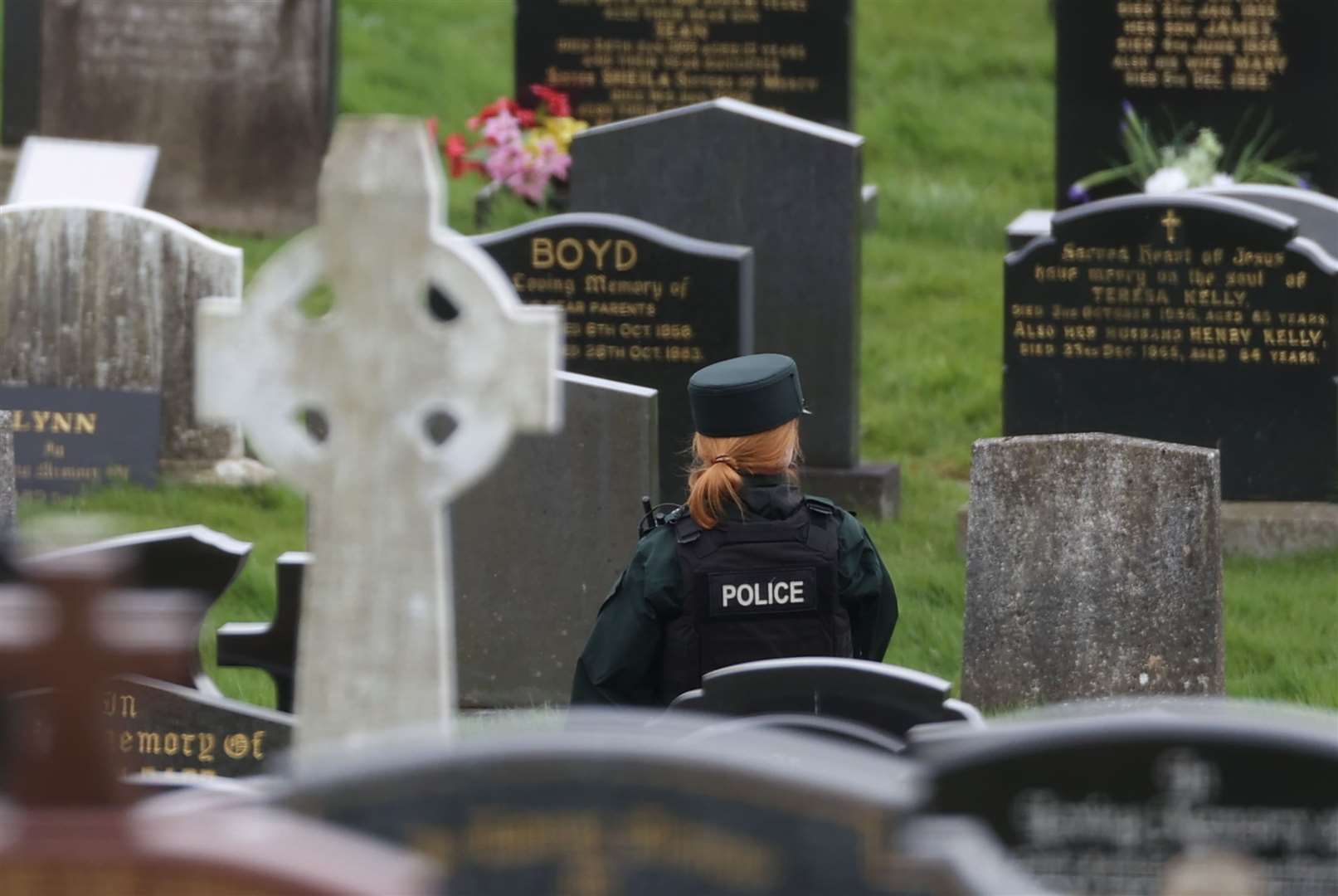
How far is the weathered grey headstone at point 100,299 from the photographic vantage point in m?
9.14

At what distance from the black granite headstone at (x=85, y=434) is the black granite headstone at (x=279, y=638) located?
4091mm

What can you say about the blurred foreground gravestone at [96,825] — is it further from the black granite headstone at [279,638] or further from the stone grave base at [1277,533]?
the stone grave base at [1277,533]

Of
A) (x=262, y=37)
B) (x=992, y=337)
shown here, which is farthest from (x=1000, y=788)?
(x=262, y=37)

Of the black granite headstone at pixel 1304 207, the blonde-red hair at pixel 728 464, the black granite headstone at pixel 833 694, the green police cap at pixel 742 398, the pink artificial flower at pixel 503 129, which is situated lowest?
the black granite headstone at pixel 833 694

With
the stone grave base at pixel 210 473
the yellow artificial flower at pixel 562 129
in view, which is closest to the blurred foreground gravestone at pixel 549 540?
the stone grave base at pixel 210 473

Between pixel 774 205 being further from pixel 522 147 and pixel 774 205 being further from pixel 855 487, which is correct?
pixel 522 147

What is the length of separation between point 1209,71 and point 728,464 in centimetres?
772

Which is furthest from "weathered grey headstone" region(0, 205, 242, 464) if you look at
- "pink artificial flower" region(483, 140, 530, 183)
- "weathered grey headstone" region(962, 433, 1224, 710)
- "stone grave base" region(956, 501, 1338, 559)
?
"weathered grey headstone" region(962, 433, 1224, 710)

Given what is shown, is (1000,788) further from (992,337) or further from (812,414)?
(992,337)

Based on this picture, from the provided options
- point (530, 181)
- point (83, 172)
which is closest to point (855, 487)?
point (530, 181)

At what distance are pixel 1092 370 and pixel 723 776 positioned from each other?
21.1 ft

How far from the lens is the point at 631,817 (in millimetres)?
2461

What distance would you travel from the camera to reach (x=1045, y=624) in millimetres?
6309

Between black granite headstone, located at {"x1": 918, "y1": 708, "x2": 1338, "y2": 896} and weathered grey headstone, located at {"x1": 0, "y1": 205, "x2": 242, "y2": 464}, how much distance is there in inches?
264
